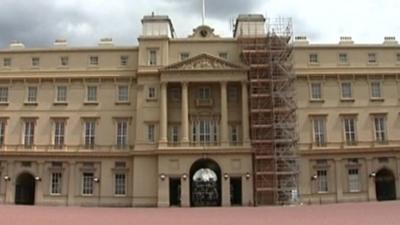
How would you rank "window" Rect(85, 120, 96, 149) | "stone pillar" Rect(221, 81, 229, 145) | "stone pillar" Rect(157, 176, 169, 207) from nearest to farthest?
"stone pillar" Rect(157, 176, 169, 207), "stone pillar" Rect(221, 81, 229, 145), "window" Rect(85, 120, 96, 149)

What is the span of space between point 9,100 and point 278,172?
29.1 metres

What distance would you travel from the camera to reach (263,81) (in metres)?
49.4

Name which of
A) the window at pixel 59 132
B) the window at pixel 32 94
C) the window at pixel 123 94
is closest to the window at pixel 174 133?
the window at pixel 123 94

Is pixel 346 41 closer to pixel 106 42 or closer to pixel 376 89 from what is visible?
pixel 376 89

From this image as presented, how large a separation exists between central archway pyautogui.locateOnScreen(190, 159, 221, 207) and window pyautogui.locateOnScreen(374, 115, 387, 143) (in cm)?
1691

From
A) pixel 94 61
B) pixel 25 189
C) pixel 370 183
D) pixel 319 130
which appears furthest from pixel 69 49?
pixel 370 183

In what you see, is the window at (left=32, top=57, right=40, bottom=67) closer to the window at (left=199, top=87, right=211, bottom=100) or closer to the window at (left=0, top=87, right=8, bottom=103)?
the window at (left=0, top=87, right=8, bottom=103)

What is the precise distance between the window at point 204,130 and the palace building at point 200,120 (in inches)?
4.1

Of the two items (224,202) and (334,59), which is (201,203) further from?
(334,59)

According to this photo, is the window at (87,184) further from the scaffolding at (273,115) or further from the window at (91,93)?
the scaffolding at (273,115)

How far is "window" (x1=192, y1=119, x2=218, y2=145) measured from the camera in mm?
50969

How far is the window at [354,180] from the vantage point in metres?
50.6

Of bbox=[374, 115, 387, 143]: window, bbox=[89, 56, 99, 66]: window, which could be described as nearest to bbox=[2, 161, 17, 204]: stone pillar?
bbox=[89, 56, 99, 66]: window

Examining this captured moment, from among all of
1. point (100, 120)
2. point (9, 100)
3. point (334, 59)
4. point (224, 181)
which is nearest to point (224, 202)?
point (224, 181)
